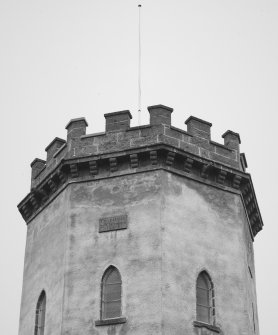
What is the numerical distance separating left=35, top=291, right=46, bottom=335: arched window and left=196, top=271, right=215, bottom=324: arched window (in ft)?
15.0

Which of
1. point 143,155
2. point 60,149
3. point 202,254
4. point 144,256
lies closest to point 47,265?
point 144,256

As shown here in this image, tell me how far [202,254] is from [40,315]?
16.5ft

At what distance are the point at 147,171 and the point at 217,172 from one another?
7.48 ft

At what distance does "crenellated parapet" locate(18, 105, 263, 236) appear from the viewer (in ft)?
89.4

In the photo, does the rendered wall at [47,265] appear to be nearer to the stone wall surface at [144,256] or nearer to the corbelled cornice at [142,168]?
the stone wall surface at [144,256]

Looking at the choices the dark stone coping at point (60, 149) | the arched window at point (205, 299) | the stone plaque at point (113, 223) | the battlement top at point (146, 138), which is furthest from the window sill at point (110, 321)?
the dark stone coping at point (60, 149)

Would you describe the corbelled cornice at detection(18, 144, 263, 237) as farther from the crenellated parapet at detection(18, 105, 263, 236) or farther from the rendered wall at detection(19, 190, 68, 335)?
the rendered wall at detection(19, 190, 68, 335)

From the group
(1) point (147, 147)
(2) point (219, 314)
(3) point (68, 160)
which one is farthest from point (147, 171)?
(2) point (219, 314)

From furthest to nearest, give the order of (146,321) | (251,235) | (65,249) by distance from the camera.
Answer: (251,235) < (65,249) < (146,321)

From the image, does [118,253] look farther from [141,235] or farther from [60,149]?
[60,149]

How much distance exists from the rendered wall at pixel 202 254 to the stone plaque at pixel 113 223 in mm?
1165

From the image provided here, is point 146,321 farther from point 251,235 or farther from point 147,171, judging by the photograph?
point 251,235

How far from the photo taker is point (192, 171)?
91.0 ft

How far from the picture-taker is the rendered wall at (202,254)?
2548cm
